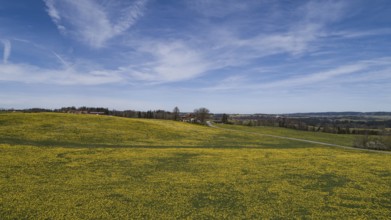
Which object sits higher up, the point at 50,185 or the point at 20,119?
the point at 20,119

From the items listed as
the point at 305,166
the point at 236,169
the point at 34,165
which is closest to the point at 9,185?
the point at 34,165

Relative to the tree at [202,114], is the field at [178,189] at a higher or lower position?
lower

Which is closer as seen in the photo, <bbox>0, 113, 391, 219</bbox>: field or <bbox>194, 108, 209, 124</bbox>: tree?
<bbox>0, 113, 391, 219</bbox>: field

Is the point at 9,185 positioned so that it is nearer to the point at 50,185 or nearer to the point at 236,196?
the point at 50,185

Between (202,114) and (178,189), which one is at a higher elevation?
(202,114)

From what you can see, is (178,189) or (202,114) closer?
(178,189)

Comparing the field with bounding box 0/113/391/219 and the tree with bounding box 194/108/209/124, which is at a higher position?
the tree with bounding box 194/108/209/124

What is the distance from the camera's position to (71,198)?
1187cm

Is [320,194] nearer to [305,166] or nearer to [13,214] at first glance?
[305,166]

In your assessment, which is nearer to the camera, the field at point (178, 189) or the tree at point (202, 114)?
the field at point (178, 189)

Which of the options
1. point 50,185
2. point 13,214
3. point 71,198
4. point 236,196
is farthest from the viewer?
point 50,185

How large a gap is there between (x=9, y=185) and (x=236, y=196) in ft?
39.6

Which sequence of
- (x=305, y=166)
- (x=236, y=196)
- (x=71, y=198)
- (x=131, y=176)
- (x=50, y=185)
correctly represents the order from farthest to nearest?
(x=305, y=166)
(x=131, y=176)
(x=50, y=185)
(x=236, y=196)
(x=71, y=198)

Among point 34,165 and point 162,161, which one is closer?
point 34,165
